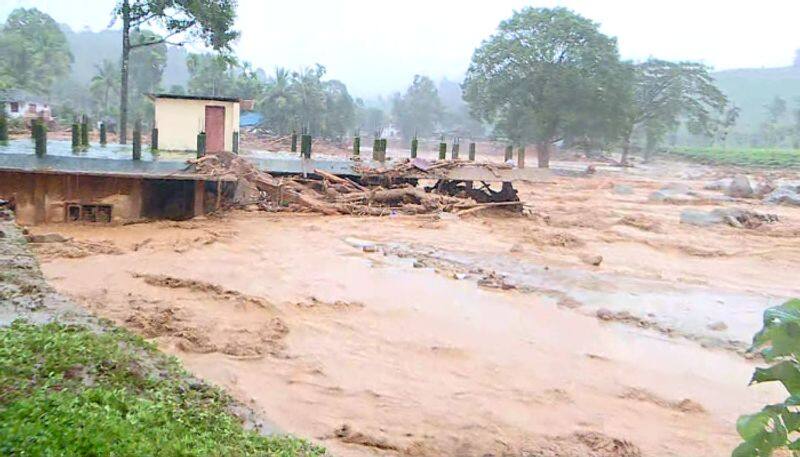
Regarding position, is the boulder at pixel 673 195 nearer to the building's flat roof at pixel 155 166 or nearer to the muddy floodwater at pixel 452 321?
the building's flat roof at pixel 155 166

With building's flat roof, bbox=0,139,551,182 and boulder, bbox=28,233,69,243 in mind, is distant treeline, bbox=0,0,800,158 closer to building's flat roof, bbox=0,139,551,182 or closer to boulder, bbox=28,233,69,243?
building's flat roof, bbox=0,139,551,182

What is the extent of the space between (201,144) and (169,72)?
11206 centimetres

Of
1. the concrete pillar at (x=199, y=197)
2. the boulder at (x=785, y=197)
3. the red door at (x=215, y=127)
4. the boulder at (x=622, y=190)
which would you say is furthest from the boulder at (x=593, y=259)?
the boulder at (x=622, y=190)

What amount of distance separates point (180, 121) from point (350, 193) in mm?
8076

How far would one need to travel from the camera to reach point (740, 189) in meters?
30.7

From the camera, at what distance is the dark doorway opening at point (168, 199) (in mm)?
17047

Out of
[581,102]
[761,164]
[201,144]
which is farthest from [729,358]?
[761,164]

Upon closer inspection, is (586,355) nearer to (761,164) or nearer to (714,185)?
(714,185)

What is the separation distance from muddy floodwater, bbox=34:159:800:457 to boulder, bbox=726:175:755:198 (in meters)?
12.2

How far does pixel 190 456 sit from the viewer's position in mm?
3820

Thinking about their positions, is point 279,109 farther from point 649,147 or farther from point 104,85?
point 649,147

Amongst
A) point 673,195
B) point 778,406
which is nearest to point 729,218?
point 673,195

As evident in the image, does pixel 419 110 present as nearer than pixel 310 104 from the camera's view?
No

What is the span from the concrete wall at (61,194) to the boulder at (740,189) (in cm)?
2463
